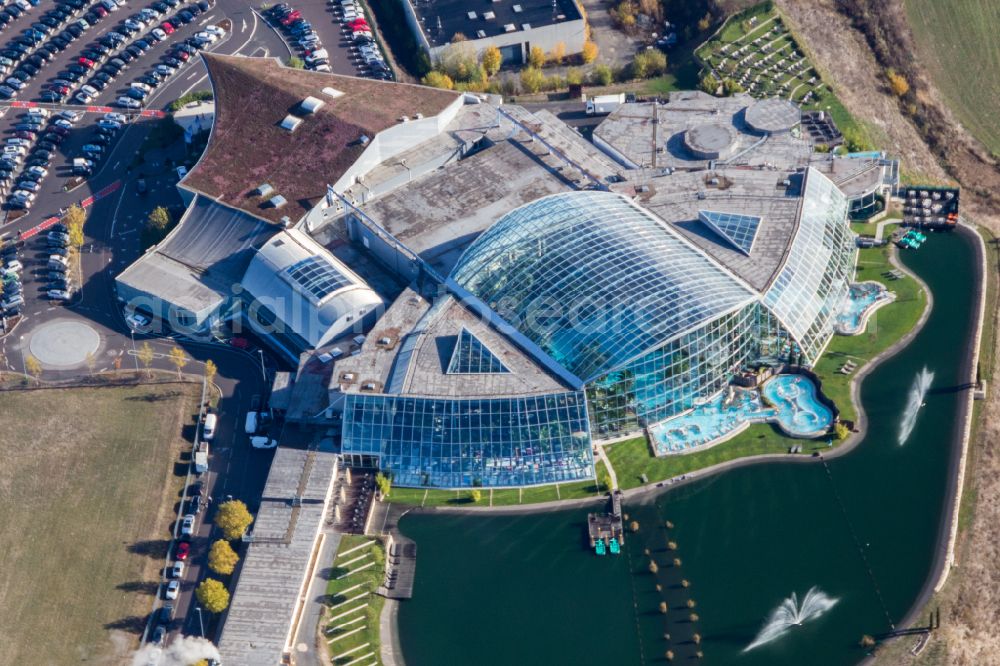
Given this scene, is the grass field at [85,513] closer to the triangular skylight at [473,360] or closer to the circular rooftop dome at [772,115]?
the triangular skylight at [473,360]

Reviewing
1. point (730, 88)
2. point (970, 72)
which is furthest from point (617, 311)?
point (970, 72)

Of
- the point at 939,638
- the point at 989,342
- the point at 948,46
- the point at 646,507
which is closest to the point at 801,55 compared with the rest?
the point at 948,46

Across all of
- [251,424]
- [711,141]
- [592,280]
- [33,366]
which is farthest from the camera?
[711,141]

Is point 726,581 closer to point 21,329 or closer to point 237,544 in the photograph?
point 237,544

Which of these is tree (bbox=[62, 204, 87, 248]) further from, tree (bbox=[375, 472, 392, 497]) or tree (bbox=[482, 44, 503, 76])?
tree (bbox=[482, 44, 503, 76])

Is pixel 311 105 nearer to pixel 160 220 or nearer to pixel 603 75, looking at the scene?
pixel 160 220

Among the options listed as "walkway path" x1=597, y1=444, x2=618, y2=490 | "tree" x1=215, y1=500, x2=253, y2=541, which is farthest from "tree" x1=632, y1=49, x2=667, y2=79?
"tree" x1=215, y1=500, x2=253, y2=541
